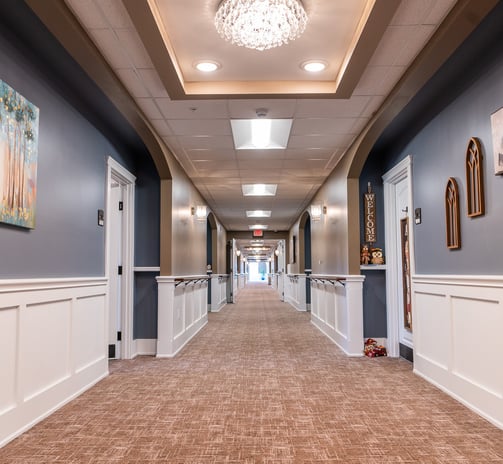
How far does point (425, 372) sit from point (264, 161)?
3.34 meters

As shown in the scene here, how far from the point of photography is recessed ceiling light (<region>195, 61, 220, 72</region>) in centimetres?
352

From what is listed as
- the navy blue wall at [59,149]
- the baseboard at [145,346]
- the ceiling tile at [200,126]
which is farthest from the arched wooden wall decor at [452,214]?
the baseboard at [145,346]

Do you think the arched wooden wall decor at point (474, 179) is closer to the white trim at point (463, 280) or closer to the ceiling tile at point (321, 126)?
the white trim at point (463, 280)

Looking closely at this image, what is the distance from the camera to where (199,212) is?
328 inches

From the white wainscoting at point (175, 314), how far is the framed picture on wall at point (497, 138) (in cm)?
377

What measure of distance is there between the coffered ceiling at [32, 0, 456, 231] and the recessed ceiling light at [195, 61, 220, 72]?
7cm

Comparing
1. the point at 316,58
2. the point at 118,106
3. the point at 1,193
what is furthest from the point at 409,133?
the point at 1,193

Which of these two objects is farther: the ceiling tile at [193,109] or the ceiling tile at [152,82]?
the ceiling tile at [193,109]

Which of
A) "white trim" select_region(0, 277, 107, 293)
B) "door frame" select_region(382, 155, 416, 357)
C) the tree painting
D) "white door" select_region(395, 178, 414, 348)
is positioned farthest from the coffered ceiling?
"white trim" select_region(0, 277, 107, 293)

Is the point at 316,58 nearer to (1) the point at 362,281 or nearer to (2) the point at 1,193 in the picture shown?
(2) the point at 1,193

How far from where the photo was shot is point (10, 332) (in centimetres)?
273

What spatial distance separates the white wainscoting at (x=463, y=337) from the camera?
9.78ft

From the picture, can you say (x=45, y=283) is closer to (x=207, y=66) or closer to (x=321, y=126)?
(x=207, y=66)

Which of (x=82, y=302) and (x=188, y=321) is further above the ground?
(x=82, y=302)
